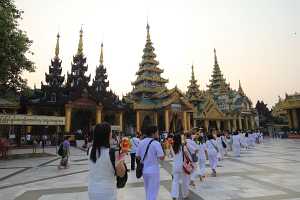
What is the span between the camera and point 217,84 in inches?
2689

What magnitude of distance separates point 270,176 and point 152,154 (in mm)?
5979

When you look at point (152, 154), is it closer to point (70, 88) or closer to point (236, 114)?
point (70, 88)

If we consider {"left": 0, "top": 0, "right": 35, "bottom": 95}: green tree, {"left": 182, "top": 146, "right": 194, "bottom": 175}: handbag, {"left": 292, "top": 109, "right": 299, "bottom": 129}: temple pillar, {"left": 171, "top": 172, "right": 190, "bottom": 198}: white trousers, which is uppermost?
{"left": 0, "top": 0, "right": 35, "bottom": 95}: green tree

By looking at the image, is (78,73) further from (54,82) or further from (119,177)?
(119,177)

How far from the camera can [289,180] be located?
8.17 metres

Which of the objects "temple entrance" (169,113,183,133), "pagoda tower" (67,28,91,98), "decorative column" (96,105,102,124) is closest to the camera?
"decorative column" (96,105,102,124)

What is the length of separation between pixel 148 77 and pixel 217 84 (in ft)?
94.2

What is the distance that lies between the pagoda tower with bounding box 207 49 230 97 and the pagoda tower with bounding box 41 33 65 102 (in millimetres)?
41360

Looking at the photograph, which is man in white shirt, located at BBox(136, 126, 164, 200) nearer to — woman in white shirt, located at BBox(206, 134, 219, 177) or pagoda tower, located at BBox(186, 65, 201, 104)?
woman in white shirt, located at BBox(206, 134, 219, 177)

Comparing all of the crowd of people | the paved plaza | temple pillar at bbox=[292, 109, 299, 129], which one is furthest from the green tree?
temple pillar at bbox=[292, 109, 299, 129]

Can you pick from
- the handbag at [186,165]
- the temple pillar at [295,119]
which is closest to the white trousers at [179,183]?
the handbag at [186,165]

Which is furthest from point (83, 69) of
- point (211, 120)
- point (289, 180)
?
point (289, 180)

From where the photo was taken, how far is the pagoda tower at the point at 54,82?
3459 cm

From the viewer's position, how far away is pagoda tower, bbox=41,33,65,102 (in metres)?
34.6
